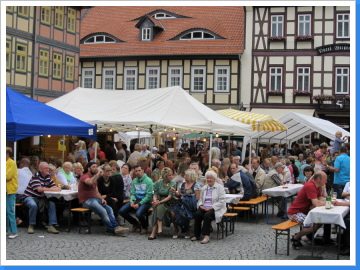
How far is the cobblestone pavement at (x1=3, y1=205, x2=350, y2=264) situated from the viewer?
8.20m

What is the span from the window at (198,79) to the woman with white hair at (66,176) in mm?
20591

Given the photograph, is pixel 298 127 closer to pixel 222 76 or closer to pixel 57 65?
pixel 222 76

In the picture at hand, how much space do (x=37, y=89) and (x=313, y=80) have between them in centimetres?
1448

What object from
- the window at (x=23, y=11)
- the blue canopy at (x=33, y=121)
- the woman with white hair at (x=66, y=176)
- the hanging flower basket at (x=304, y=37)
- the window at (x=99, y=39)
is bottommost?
the woman with white hair at (x=66, y=176)

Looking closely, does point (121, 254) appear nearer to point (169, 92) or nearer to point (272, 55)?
point (169, 92)

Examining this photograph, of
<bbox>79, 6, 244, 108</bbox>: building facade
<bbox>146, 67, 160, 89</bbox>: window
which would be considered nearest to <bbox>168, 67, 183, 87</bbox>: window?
<bbox>79, 6, 244, 108</bbox>: building facade

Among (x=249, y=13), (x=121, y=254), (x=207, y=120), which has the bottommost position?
(x=121, y=254)

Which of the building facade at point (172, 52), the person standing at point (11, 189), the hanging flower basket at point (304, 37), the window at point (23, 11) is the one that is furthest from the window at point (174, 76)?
the person standing at point (11, 189)

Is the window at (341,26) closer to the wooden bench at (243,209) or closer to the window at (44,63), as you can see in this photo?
the window at (44,63)

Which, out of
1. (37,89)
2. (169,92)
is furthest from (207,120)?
(37,89)

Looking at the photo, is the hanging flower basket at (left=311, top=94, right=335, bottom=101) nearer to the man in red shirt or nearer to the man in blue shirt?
the man in blue shirt

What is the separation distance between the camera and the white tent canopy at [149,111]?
13.6 meters

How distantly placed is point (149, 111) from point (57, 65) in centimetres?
1323

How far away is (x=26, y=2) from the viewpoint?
27.9ft
